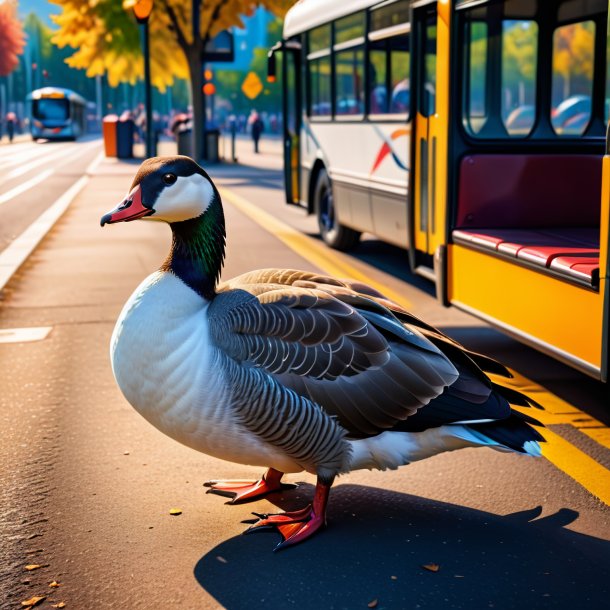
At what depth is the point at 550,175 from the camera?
312 inches

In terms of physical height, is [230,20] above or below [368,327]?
above

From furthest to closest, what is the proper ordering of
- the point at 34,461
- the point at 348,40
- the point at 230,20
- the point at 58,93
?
the point at 58,93 < the point at 230,20 < the point at 348,40 < the point at 34,461

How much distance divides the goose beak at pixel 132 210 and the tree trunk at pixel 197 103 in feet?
97.8

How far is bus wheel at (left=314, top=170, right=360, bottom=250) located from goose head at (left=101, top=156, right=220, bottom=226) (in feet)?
27.3

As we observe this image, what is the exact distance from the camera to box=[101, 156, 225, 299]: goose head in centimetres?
389

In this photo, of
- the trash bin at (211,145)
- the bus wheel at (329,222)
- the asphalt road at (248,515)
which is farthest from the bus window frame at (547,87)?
the trash bin at (211,145)

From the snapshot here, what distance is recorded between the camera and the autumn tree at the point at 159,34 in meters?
32.3

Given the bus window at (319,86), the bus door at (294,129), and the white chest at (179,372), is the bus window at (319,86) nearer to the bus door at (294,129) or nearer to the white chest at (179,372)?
the bus door at (294,129)

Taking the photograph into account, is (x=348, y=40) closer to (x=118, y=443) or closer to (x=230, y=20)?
(x=118, y=443)

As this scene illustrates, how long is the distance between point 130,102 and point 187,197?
124 meters

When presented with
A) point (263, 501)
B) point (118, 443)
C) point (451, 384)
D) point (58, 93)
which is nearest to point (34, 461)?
point (118, 443)

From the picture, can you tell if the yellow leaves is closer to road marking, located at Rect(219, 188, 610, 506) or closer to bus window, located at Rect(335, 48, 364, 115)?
bus window, located at Rect(335, 48, 364, 115)

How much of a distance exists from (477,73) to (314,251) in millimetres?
4301

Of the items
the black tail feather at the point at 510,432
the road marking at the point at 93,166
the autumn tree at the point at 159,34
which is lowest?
the road marking at the point at 93,166
